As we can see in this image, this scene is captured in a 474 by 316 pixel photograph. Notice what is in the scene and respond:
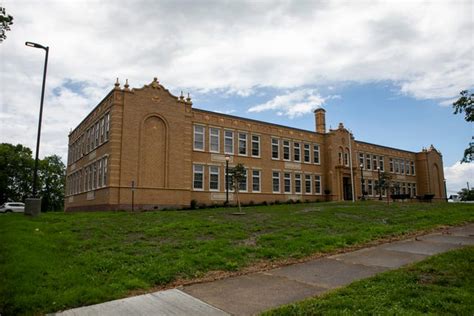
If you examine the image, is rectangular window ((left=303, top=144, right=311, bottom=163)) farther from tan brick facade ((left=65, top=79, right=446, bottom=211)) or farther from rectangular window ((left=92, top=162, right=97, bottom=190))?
rectangular window ((left=92, top=162, right=97, bottom=190))

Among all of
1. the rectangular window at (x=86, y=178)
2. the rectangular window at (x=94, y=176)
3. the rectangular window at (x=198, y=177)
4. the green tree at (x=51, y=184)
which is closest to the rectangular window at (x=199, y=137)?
the rectangular window at (x=198, y=177)

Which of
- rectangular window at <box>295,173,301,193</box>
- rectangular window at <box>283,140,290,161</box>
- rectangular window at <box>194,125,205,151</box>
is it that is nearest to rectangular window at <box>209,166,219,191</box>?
rectangular window at <box>194,125,205,151</box>

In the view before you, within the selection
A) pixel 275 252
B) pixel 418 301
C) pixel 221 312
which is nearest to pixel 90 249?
pixel 275 252

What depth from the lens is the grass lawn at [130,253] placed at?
695 centimetres

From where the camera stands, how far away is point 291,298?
659 cm

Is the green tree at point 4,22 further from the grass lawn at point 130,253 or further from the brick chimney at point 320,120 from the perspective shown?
the brick chimney at point 320,120

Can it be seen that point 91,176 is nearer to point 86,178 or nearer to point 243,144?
point 86,178

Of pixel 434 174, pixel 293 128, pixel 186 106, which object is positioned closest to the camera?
pixel 186 106

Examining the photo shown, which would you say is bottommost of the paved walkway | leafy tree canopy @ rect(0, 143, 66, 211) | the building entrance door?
the paved walkway

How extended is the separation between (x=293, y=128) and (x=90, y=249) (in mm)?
33953

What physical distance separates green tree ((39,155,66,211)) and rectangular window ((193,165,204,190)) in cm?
4730

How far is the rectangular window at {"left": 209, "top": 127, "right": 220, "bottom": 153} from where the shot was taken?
1403 inches

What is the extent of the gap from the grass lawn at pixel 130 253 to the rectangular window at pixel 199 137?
61.3 feet

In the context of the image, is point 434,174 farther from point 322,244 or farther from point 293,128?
point 322,244
